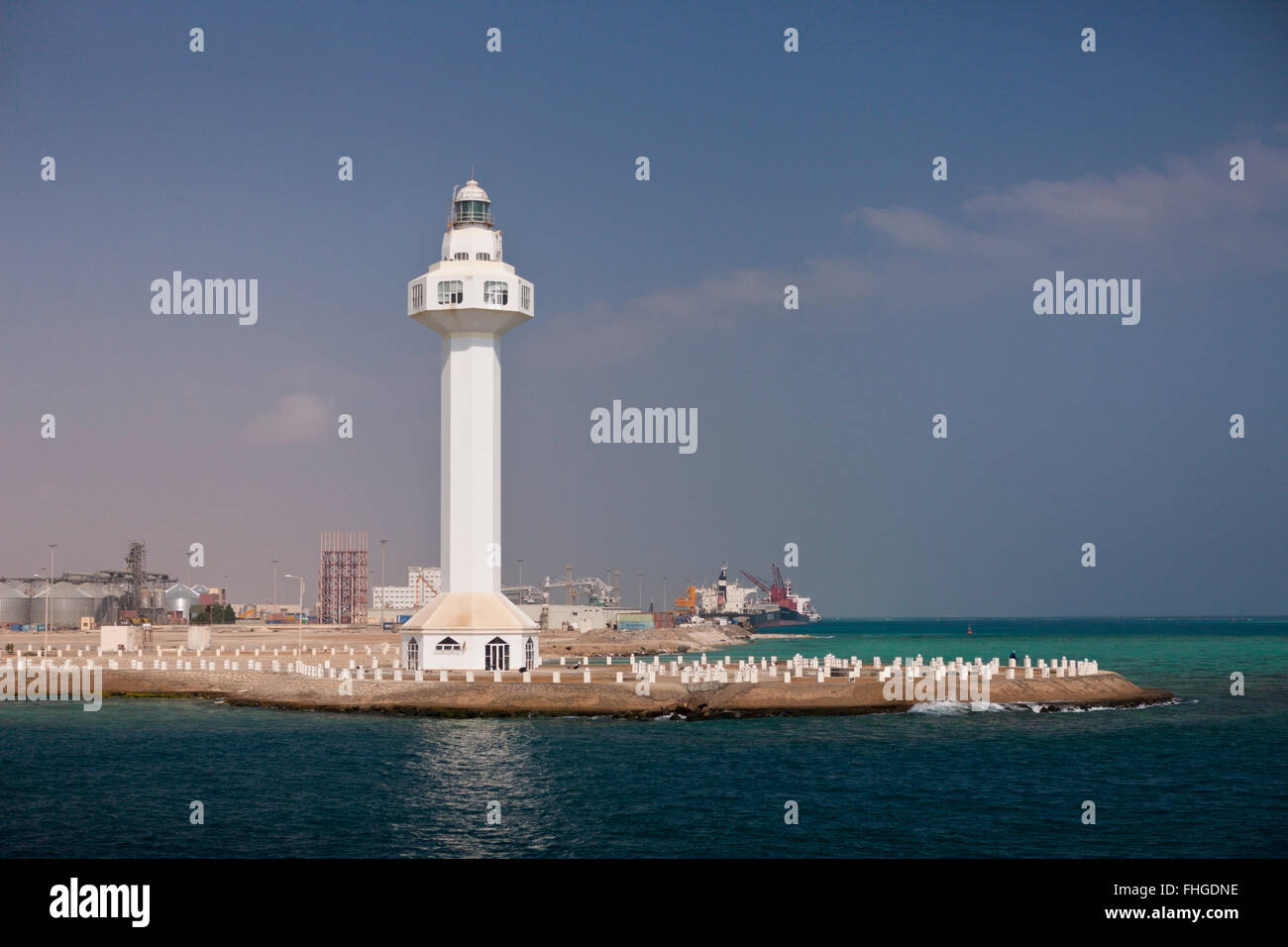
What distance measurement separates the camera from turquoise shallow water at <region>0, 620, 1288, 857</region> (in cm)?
3152

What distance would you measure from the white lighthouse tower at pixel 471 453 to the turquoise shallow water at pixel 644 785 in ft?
36.6

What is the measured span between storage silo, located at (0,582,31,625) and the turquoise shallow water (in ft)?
387

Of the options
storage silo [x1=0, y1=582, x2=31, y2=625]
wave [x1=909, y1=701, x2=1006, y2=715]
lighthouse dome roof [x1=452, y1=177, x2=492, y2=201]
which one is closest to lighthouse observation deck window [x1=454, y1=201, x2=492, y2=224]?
lighthouse dome roof [x1=452, y1=177, x2=492, y2=201]

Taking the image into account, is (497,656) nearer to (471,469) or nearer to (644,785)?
(471,469)

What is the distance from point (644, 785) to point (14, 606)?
15556cm

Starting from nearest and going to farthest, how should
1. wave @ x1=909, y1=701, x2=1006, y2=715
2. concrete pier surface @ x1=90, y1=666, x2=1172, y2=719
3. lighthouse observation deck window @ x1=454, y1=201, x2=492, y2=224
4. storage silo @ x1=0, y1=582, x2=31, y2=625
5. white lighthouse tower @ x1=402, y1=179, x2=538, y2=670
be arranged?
1. concrete pier surface @ x1=90, y1=666, x2=1172, y2=719
2. wave @ x1=909, y1=701, x2=1006, y2=715
3. white lighthouse tower @ x1=402, y1=179, x2=538, y2=670
4. lighthouse observation deck window @ x1=454, y1=201, x2=492, y2=224
5. storage silo @ x1=0, y1=582, x2=31, y2=625

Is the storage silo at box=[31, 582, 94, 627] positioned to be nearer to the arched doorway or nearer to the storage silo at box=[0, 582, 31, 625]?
the storage silo at box=[0, 582, 31, 625]

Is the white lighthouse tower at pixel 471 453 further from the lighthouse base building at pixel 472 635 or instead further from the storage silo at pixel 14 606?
the storage silo at pixel 14 606

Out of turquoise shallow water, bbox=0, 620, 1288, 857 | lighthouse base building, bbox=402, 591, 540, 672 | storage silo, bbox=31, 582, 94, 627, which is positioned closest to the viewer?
turquoise shallow water, bbox=0, 620, 1288, 857

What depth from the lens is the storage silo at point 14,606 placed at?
545 feet
